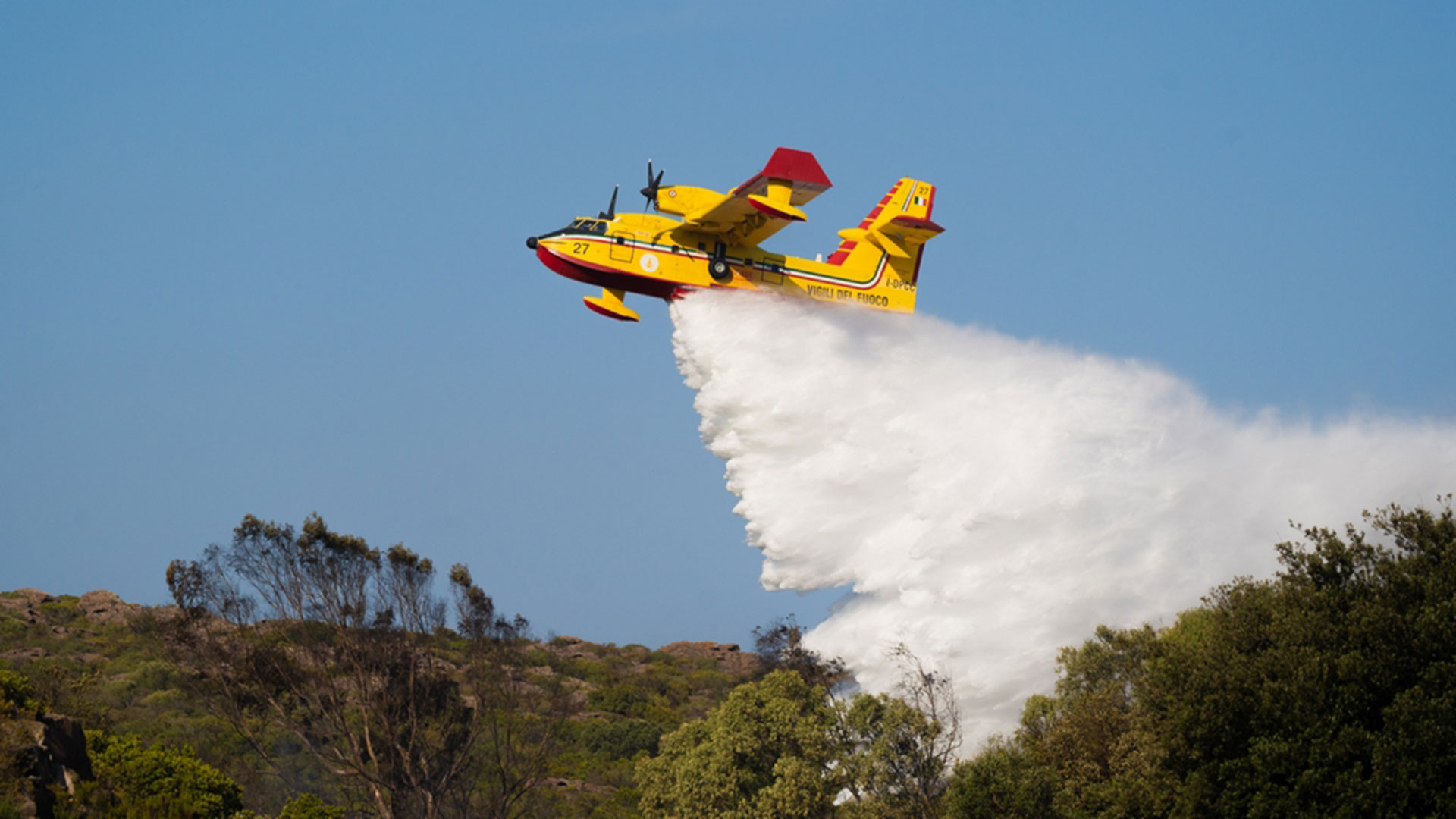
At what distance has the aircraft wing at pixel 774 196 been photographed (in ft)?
88.2

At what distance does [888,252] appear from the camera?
32.1 metres

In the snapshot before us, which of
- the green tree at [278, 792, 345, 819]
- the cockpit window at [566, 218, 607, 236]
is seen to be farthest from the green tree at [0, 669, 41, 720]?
the cockpit window at [566, 218, 607, 236]

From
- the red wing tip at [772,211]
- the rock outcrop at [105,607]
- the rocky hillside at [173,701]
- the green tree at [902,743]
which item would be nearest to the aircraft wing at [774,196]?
the red wing tip at [772,211]

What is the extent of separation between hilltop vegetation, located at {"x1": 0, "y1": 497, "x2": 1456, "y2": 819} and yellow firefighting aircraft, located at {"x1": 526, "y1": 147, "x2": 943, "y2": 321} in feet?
31.6

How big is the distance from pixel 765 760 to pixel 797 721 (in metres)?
1.23

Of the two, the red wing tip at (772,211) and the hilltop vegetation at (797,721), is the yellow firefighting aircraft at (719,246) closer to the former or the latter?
the red wing tip at (772,211)

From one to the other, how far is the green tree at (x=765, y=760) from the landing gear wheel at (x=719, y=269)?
9.59 metres

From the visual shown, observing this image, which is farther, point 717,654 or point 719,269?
point 717,654

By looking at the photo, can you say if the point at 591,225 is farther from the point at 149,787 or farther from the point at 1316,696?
the point at 1316,696

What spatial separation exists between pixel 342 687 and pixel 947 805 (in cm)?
1812

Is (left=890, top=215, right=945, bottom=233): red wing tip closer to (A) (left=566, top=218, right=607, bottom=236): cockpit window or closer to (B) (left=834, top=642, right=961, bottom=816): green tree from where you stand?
(A) (left=566, top=218, right=607, bottom=236): cockpit window

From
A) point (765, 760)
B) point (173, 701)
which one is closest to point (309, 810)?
point (765, 760)

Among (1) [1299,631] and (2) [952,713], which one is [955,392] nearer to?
(2) [952,713]

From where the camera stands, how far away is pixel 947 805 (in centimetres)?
2478
